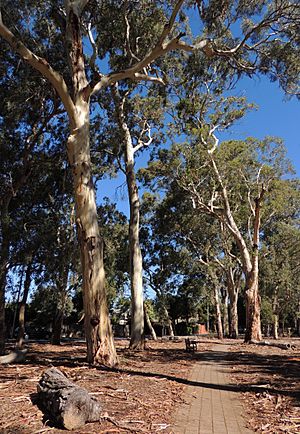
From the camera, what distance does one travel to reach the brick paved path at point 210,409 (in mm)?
5559

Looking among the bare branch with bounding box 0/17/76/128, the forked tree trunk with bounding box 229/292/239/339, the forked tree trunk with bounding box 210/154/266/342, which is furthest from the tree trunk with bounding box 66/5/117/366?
the forked tree trunk with bounding box 229/292/239/339

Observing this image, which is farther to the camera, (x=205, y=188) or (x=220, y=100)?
(x=205, y=188)

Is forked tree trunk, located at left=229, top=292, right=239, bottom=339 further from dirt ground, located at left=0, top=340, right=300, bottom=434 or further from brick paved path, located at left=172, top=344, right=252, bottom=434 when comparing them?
brick paved path, located at left=172, top=344, right=252, bottom=434

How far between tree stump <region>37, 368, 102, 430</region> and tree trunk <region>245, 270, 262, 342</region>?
55.8 ft

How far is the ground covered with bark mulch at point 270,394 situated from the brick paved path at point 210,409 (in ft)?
0.69

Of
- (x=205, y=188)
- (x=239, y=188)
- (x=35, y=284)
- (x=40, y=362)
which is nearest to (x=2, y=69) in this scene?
(x=35, y=284)

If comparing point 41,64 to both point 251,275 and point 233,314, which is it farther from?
point 233,314

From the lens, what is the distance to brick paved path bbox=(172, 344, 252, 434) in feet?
18.2

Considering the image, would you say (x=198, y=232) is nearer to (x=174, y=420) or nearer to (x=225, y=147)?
(x=225, y=147)

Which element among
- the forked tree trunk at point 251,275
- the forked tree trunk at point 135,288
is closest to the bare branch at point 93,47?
the forked tree trunk at point 135,288

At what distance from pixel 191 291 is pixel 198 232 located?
28.2 ft

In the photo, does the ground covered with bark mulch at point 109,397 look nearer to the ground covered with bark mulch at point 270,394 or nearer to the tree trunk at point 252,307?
the ground covered with bark mulch at point 270,394

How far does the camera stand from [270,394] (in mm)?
7859

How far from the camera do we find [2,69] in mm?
16234
